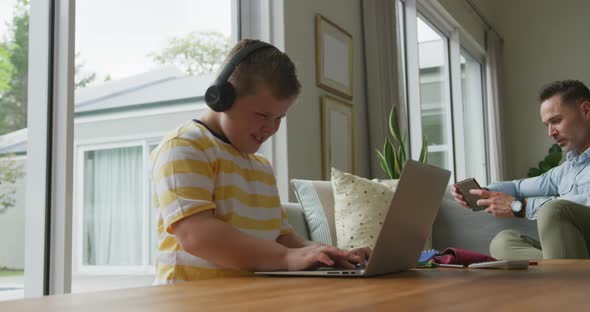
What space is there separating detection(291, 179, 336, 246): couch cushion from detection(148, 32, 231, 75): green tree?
1.04 metres

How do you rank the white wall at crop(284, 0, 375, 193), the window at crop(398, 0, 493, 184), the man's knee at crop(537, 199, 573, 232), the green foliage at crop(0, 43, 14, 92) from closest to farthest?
the green foliage at crop(0, 43, 14, 92), the man's knee at crop(537, 199, 573, 232), the white wall at crop(284, 0, 375, 193), the window at crop(398, 0, 493, 184)

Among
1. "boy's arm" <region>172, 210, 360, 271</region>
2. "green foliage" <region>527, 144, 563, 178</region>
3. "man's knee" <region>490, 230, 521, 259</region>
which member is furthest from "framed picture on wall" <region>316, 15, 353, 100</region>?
"green foliage" <region>527, 144, 563, 178</region>

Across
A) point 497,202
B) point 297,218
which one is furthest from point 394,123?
point 297,218

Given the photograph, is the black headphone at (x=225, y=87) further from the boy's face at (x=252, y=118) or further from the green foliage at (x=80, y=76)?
the green foliage at (x=80, y=76)

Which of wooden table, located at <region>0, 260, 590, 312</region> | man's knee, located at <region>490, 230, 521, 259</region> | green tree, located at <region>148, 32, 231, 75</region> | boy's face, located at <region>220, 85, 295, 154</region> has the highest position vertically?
green tree, located at <region>148, 32, 231, 75</region>

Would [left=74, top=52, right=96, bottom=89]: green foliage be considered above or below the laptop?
above

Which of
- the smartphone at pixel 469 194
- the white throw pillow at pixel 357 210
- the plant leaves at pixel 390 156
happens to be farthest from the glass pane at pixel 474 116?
the white throw pillow at pixel 357 210

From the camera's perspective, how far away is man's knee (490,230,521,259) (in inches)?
113

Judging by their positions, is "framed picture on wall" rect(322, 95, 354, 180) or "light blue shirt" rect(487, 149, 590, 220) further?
"framed picture on wall" rect(322, 95, 354, 180)

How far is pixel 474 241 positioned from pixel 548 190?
440 millimetres

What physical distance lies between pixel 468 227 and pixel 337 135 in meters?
0.89

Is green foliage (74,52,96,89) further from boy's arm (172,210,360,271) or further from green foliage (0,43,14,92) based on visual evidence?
boy's arm (172,210,360,271)

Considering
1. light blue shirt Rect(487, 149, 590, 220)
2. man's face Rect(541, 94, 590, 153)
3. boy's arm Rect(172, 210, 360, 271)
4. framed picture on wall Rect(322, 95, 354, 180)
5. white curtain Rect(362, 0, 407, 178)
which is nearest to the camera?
boy's arm Rect(172, 210, 360, 271)

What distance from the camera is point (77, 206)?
14.3ft
